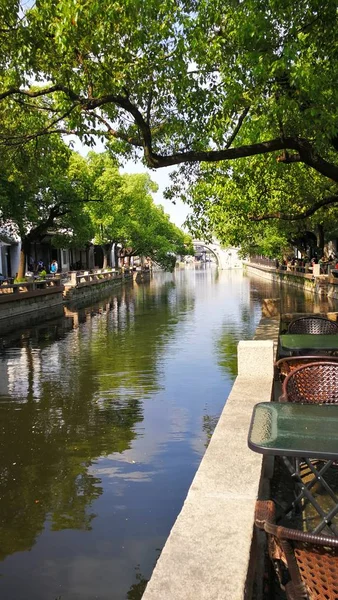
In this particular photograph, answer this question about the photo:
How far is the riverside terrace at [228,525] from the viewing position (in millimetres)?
2648

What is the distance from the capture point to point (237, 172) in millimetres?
16688

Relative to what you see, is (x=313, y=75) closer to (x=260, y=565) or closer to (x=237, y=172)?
(x=260, y=565)

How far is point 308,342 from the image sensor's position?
7168 millimetres

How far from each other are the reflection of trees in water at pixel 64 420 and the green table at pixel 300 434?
1.75 metres

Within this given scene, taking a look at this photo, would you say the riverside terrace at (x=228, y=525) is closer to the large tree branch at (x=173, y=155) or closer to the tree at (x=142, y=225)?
the large tree branch at (x=173, y=155)

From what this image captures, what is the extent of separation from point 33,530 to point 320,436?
310 centimetres

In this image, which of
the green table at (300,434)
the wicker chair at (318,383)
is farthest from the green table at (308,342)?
the green table at (300,434)

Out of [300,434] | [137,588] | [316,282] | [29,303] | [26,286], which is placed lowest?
[137,588]

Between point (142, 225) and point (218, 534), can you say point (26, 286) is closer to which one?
point (218, 534)

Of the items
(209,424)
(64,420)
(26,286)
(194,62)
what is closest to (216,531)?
(209,424)

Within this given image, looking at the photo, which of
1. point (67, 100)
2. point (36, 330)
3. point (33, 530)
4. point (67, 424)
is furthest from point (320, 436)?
point (36, 330)

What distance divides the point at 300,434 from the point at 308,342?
4032 mm

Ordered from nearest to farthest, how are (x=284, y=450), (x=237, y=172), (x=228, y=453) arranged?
(x=284, y=450) → (x=228, y=453) → (x=237, y=172)

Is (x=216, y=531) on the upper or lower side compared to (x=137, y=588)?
upper
